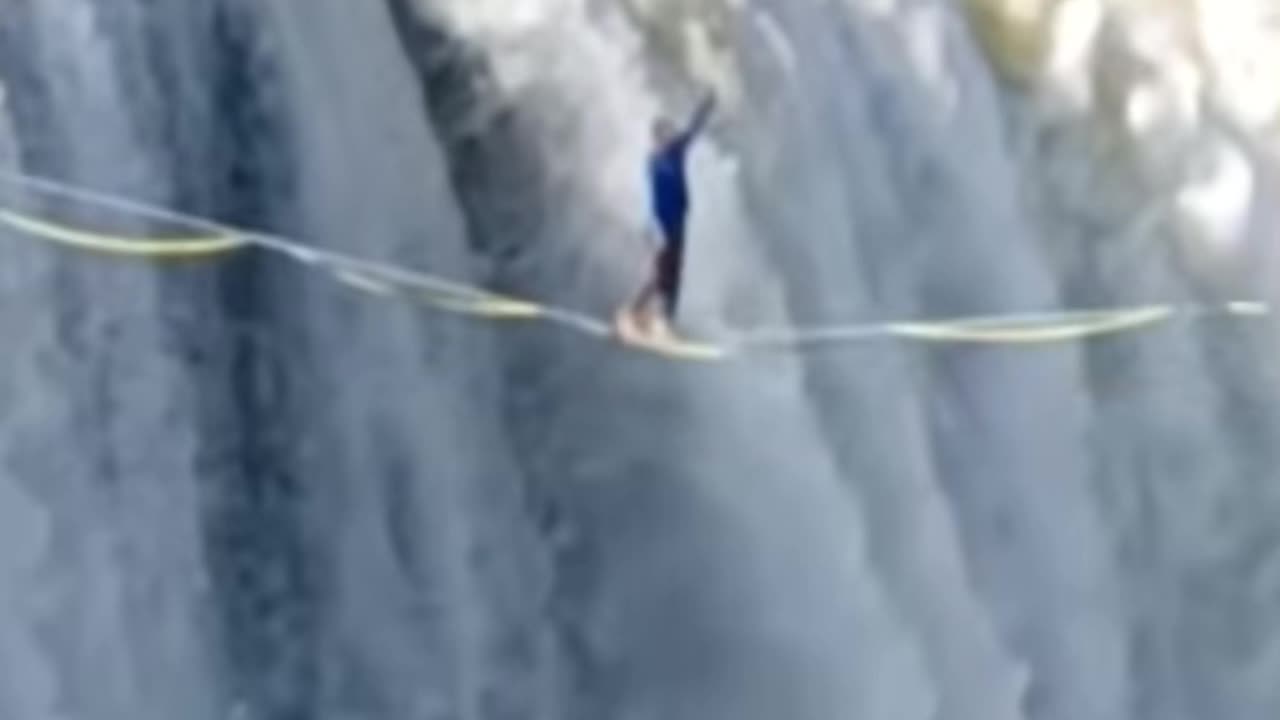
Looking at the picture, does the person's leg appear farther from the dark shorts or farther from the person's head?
the person's head

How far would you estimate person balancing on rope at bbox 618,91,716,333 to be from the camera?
10.4m

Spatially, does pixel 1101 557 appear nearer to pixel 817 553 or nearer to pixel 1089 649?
pixel 1089 649

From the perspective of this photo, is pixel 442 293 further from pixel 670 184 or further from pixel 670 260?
pixel 670 184

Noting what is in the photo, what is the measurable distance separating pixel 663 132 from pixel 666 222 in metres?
0.67

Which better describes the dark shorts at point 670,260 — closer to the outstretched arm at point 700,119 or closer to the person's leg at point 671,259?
the person's leg at point 671,259

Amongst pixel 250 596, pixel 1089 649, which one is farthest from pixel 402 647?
pixel 1089 649

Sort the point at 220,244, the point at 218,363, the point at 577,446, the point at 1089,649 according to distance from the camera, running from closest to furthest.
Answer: the point at 220,244, the point at 218,363, the point at 577,446, the point at 1089,649

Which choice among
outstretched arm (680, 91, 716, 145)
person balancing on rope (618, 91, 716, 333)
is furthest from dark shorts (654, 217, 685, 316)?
outstretched arm (680, 91, 716, 145)

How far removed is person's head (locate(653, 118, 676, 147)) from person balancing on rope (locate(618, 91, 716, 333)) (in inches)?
0.6

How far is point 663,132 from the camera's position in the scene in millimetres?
11109

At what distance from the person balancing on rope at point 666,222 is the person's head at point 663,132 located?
16 mm

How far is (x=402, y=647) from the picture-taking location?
11523mm

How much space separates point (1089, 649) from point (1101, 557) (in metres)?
0.40

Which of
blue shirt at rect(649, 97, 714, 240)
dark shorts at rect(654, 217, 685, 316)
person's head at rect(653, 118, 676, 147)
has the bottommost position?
dark shorts at rect(654, 217, 685, 316)
